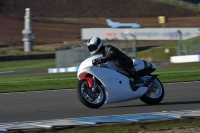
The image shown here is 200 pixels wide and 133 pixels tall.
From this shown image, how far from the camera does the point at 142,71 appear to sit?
10422 mm

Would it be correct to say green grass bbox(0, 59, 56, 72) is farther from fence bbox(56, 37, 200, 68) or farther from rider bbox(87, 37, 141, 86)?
rider bbox(87, 37, 141, 86)

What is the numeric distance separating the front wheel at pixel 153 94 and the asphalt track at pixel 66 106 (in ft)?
0.40

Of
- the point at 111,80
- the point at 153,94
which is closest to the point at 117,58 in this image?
the point at 111,80

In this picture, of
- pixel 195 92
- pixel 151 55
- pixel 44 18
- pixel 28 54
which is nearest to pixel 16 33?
pixel 44 18

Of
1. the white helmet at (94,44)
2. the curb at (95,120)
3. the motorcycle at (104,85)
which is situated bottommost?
the curb at (95,120)

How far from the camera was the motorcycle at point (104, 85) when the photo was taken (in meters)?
9.75

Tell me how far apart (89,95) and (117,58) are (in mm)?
912

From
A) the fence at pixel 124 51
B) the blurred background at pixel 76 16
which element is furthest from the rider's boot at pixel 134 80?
the blurred background at pixel 76 16

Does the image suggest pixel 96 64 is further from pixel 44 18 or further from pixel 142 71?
pixel 44 18

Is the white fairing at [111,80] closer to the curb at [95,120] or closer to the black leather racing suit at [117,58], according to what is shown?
the black leather racing suit at [117,58]

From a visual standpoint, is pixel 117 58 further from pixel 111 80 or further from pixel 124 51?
pixel 124 51

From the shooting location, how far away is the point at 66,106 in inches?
416

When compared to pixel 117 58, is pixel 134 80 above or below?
below

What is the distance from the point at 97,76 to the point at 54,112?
1.05m
